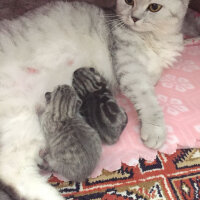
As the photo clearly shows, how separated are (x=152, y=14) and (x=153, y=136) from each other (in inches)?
23.3

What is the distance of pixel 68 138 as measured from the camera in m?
1.19

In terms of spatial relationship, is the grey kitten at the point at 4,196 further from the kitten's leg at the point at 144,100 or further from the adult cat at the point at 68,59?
the kitten's leg at the point at 144,100

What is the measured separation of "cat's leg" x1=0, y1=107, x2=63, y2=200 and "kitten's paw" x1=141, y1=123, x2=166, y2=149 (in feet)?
1.47

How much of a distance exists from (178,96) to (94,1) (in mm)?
887

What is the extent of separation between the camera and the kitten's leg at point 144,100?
1.30m

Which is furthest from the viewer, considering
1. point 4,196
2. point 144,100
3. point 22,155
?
point 144,100

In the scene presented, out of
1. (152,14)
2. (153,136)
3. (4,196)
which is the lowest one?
(4,196)

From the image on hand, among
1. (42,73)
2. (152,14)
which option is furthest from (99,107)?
(152,14)

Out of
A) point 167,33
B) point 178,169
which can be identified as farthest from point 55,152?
point 167,33

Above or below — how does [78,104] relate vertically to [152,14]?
below

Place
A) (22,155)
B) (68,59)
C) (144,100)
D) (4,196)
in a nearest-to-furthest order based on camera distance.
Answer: (4,196) → (22,155) → (144,100) → (68,59)

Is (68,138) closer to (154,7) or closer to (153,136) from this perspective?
(153,136)

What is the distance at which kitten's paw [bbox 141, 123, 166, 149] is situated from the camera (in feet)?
4.25

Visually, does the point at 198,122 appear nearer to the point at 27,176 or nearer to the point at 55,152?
the point at 55,152
